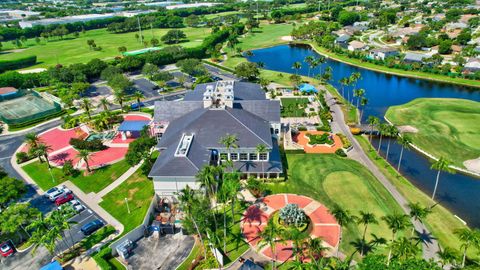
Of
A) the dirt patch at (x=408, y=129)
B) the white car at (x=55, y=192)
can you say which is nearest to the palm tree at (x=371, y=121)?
the dirt patch at (x=408, y=129)

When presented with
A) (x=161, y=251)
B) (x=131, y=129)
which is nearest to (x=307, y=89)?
(x=131, y=129)

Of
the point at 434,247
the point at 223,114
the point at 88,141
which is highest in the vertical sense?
the point at 223,114

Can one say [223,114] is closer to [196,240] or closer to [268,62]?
[196,240]

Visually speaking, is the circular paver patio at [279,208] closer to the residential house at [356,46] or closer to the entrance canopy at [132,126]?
the entrance canopy at [132,126]

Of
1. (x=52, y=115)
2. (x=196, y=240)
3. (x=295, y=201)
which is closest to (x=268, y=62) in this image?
(x=52, y=115)

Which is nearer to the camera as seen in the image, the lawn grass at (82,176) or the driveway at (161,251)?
the driveway at (161,251)

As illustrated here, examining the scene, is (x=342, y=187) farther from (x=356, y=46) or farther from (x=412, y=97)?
(x=356, y=46)
